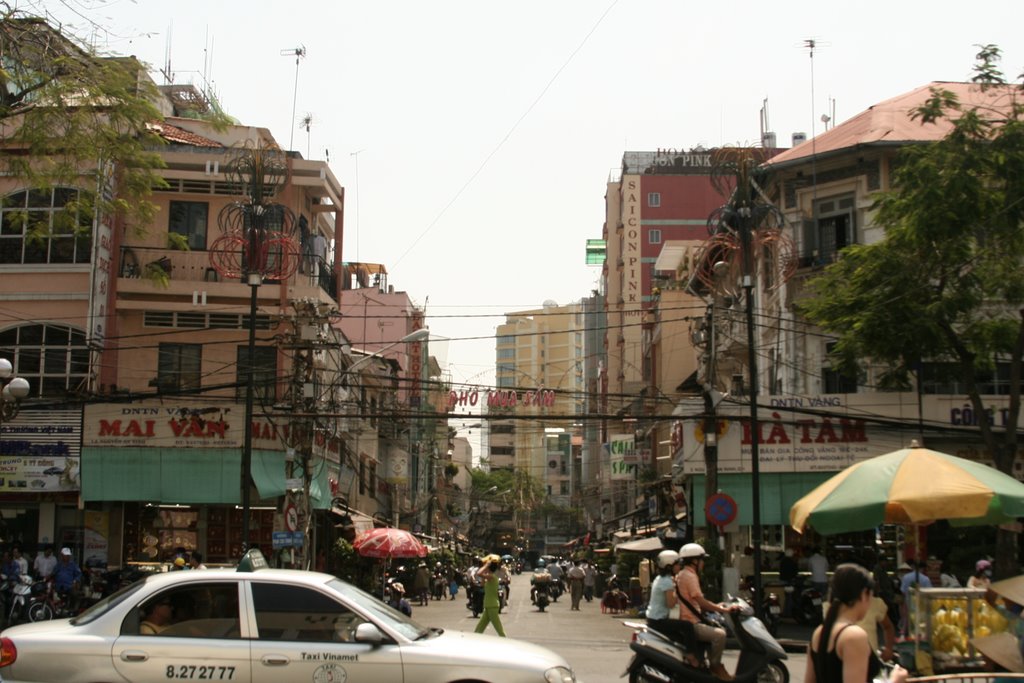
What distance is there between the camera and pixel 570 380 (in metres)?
153

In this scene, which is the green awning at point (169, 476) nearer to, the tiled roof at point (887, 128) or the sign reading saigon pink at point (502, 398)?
the sign reading saigon pink at point (502, 398)

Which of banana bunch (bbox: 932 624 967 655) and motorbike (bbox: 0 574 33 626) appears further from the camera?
motorbike (bbox: 0 574 33 626)

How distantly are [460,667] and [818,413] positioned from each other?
64.4 feet

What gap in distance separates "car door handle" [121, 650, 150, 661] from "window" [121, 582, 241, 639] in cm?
17

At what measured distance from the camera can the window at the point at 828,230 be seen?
3112 cm

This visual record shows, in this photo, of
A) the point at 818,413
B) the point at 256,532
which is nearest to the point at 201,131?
the point at 256,532

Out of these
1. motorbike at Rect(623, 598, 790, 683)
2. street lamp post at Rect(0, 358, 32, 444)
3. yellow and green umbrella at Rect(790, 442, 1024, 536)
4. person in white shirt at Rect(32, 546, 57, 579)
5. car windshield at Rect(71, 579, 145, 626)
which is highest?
street lamp post at Rect(0, 358, 32, 444)

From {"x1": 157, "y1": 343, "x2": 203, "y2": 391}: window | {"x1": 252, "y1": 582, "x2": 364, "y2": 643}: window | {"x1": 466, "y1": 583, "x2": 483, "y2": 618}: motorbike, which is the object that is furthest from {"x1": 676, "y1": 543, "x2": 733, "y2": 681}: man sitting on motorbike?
{"x1": 157, "y1": 343, "x2": 203, "y2": 391}: window

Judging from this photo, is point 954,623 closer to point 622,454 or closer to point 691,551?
point 691,551

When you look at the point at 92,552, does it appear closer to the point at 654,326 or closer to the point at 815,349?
the point at 815,349

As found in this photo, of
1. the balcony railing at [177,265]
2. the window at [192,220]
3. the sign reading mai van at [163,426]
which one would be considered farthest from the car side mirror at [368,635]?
the window at [192,220]

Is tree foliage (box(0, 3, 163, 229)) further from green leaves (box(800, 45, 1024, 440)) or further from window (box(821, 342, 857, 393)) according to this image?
window (box(821, 342, 857, 393))

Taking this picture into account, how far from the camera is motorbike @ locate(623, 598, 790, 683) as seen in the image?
1184cm

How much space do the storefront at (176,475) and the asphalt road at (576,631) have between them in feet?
19.0
